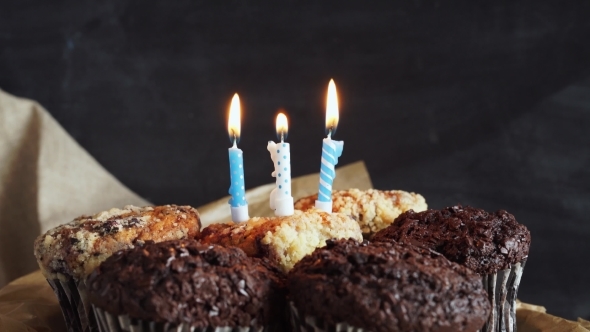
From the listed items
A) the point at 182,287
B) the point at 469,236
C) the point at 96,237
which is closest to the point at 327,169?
the point at 469,236

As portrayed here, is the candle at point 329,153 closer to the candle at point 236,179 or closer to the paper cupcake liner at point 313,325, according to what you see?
the candle at point 236,179

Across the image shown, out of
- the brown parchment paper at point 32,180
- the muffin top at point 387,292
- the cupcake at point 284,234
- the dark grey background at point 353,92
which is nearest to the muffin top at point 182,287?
the muffin top at point 387,292

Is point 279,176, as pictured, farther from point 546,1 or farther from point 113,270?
point 546,1

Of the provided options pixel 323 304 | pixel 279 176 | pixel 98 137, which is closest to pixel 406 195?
pixel 279 176

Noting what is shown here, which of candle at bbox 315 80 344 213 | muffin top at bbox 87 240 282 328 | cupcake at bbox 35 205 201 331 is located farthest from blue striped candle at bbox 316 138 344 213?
muffin top at bbox 87 240 282 328

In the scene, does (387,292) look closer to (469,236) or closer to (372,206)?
(469,236)

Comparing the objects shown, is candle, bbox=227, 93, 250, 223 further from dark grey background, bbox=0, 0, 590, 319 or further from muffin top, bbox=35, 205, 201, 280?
dark grey background, bbox=0, 0, 590, 319
